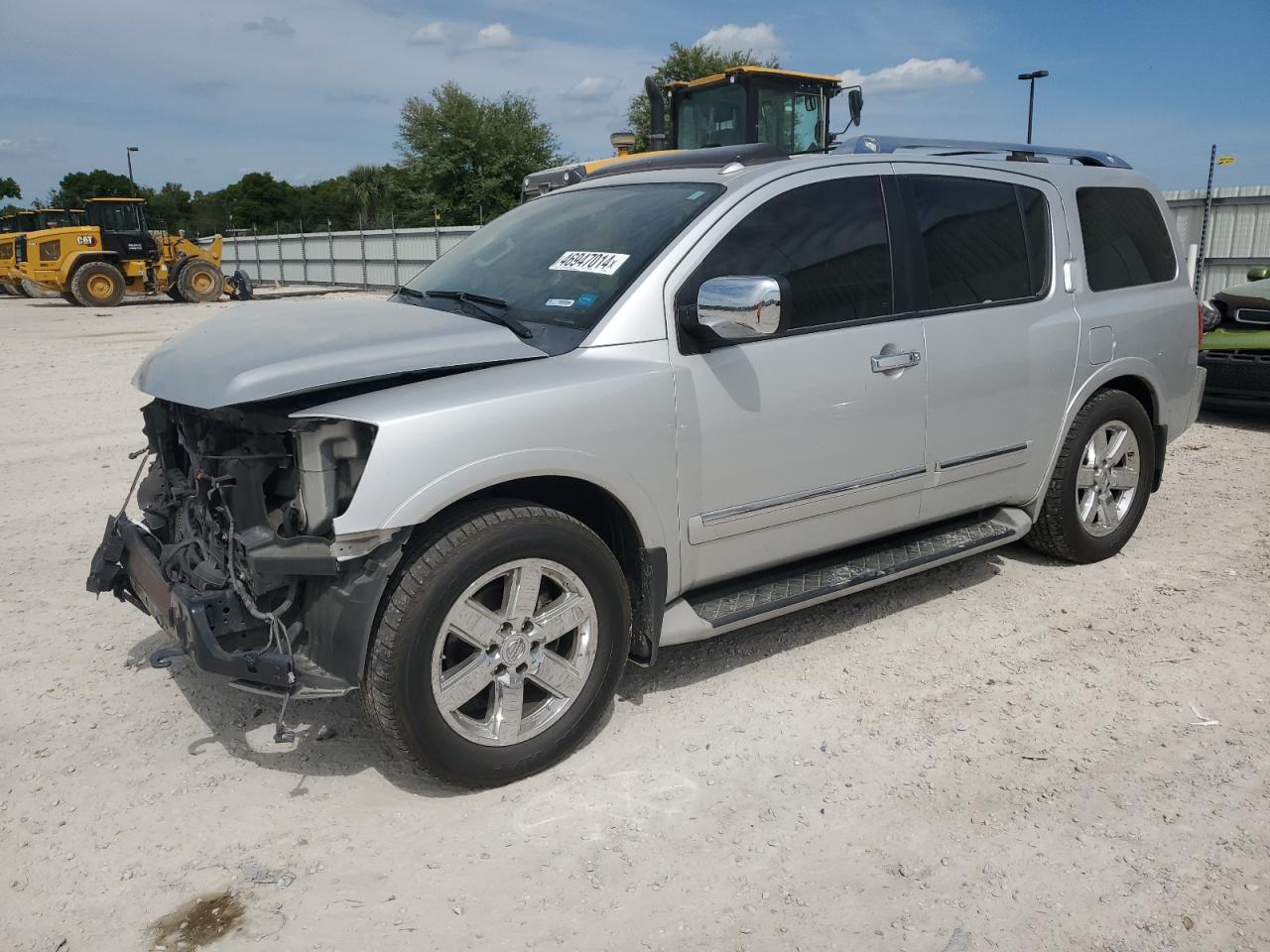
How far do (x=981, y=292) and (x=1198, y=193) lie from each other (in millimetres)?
10854

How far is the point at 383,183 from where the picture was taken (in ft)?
204

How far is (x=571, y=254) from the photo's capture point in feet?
12.4

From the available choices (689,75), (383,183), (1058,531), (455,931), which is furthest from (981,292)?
(383,183)

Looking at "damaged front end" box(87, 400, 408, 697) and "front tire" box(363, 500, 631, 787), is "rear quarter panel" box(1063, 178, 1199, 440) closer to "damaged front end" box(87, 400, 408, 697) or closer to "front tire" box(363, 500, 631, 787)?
"front tire" box(363, 500, 631, 787)

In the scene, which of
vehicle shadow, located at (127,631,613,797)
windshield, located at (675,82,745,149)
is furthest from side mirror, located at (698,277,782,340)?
windshield, located at (675,82,745,149)

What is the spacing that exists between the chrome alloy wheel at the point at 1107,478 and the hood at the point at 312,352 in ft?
9.94

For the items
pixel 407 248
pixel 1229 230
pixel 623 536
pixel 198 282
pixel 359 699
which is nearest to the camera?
pixel 359 699

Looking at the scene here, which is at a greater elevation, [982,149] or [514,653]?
[982,149]

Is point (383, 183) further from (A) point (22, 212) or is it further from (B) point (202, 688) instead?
(B) point (202, 688)

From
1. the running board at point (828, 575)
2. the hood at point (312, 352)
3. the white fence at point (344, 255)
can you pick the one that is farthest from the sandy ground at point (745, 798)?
the white fence at point (344, 255)

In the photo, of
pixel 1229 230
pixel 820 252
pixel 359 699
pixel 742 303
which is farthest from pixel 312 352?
pixel 1229 230

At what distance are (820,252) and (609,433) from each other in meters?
1.21

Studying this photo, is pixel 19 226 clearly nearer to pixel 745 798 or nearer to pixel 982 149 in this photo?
pixel 982 149

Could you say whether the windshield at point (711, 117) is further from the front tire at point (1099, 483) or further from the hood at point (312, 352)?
the hood at point (312, 352)
